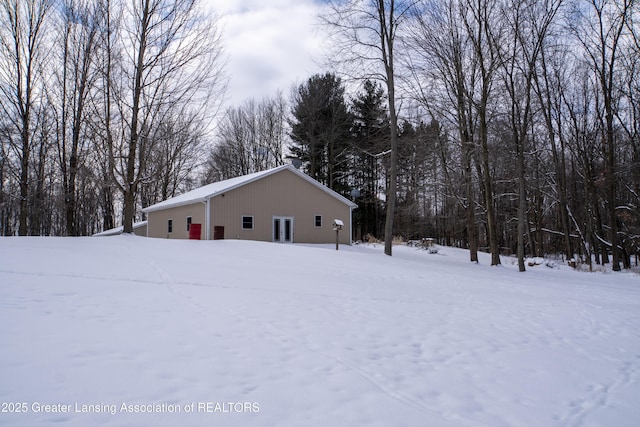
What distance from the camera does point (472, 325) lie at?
5.41 m

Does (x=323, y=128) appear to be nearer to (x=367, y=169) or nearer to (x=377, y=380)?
(x=367, y=169)

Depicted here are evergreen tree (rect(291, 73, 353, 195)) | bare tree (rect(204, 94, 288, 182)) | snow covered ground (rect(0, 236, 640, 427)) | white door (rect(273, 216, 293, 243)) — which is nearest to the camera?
snow covered ground (rect(0, 236, 640, 427))

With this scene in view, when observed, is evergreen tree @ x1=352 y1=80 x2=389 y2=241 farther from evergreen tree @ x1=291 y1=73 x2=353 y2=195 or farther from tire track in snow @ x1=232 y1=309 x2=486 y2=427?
tire track in snow @ x1=232 y1=309 x2=486 y2=427

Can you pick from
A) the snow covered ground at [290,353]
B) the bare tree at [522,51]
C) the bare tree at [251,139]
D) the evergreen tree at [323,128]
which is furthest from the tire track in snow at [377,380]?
the bare tree at [251,139]

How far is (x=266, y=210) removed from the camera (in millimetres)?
20281

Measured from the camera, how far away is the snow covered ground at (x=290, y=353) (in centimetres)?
276

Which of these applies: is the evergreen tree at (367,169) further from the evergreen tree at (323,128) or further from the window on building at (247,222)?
the window on building at (247,222)

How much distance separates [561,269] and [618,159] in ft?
43.8

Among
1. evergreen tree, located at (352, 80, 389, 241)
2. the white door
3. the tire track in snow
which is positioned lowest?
the tire track in snow

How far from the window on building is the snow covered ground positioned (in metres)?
12.0

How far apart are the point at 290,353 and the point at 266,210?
16.7 meters

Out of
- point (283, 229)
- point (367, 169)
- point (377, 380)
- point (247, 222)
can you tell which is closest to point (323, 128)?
point (367, 169)

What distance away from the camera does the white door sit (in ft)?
67.7

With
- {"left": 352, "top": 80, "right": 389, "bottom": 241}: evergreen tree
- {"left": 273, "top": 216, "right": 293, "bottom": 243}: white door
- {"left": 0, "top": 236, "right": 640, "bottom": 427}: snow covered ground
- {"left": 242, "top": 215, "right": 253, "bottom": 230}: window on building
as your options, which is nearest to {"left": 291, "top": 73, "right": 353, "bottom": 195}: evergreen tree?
{"left": 352, "top": 80, "right": 389, "bottom": 241}: evergreen tree
